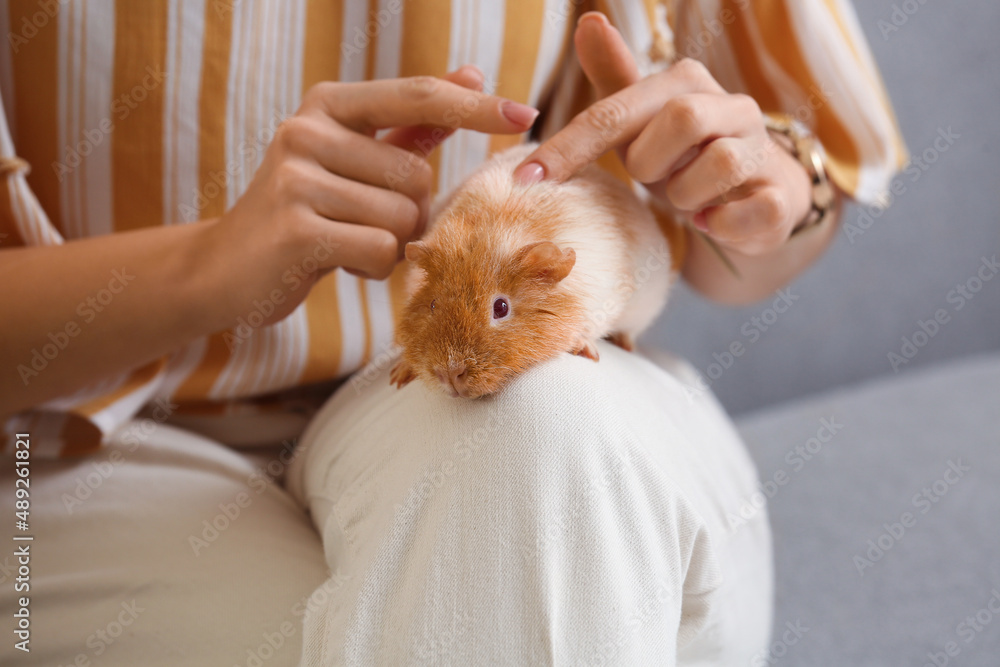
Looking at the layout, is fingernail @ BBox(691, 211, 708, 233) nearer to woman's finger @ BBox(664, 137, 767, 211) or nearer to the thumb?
woman's finger @ BBox(664, 137, 767, 211)

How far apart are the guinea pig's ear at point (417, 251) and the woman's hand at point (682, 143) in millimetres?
121

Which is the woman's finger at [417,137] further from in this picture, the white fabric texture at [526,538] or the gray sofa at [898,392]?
the gray sofa at [898,392]

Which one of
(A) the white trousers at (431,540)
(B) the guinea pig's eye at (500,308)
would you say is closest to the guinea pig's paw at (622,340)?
(A) the white trousers at (431,540)

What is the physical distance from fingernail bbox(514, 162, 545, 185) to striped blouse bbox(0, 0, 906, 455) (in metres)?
0.31

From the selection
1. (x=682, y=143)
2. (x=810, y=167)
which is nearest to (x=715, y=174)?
(x=682, y=143)

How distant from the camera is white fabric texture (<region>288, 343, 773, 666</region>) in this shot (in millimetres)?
571

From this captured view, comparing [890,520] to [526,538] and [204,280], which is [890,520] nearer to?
[526,538]

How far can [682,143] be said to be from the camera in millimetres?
696

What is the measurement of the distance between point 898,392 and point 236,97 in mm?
1460

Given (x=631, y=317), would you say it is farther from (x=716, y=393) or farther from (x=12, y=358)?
(x=716, y=393)

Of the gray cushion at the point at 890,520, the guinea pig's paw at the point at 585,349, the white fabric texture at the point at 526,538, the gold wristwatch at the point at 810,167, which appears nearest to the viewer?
the white fabric texture at the point at 526,538

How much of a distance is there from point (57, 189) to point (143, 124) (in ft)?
0.47

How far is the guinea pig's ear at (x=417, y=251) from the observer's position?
2.12 feet

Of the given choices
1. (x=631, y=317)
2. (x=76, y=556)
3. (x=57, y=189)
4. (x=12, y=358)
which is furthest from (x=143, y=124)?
(x=631, y=317)
